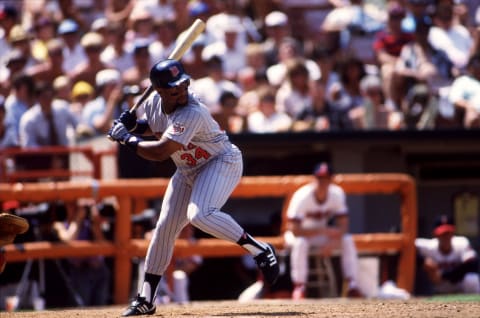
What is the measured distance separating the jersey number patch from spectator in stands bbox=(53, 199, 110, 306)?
3.66m

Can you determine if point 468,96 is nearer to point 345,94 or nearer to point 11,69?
point 345,94

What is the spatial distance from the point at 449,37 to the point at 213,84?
2812 millimetres

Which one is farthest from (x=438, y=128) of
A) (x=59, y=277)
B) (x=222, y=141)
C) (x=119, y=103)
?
(x=222, y=141)

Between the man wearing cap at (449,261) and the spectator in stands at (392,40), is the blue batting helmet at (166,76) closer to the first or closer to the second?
the man wearing cap at (449,261)

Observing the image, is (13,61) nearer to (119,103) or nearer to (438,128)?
(119,103)

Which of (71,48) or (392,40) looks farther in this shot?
(71,48)

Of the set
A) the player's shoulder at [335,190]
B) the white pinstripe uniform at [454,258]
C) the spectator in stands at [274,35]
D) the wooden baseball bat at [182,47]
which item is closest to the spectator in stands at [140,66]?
the spectator in stands at [274,35]

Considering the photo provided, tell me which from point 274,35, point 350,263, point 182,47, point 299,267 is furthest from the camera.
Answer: point 274,35

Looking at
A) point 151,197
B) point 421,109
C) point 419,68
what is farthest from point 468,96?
point 151,197

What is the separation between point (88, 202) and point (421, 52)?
4.17 metres

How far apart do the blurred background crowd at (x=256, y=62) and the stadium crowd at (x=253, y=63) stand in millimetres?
15

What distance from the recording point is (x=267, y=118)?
11664 mm

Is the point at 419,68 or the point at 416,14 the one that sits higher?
the point at 416,14

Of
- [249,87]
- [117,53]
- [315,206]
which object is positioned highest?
[117,53]
